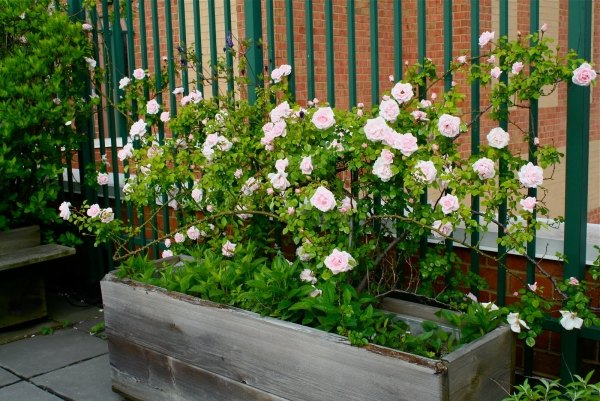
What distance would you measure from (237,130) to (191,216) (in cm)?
70

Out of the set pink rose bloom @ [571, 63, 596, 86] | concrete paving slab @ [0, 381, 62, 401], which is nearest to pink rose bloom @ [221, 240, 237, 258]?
concrete paving slab @ [0, 381, 62, 401]

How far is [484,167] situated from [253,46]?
161 cm

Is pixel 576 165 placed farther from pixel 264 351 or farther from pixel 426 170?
pixel 264 351

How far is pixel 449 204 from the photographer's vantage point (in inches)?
107

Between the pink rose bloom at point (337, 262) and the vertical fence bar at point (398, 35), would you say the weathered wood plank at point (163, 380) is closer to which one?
the pink rose bloom at point (337, 262)

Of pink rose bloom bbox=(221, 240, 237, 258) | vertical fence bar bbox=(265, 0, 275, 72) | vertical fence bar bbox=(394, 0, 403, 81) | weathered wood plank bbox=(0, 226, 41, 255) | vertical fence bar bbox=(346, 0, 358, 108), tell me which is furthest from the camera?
weathered wood plank bbox=(0, 226, 41, 255)

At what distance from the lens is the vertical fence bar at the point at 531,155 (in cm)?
280

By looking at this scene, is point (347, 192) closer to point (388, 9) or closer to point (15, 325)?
point (15, 325)

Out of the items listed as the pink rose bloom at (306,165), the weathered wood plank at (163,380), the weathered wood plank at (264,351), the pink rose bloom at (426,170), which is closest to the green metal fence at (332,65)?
the pink rose bloom at (426,170)

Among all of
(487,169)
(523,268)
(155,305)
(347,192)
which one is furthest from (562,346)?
(155,305)

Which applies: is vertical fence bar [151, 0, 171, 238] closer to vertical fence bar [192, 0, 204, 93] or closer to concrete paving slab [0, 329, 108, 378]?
vertical fence bar [192, 0, 204, 93]

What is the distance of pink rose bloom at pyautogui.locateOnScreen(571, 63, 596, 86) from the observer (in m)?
2.51

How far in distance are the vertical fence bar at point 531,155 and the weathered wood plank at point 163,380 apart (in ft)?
3.49

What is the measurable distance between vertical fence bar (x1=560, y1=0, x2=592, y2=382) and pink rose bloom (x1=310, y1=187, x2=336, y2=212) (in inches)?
35.5
